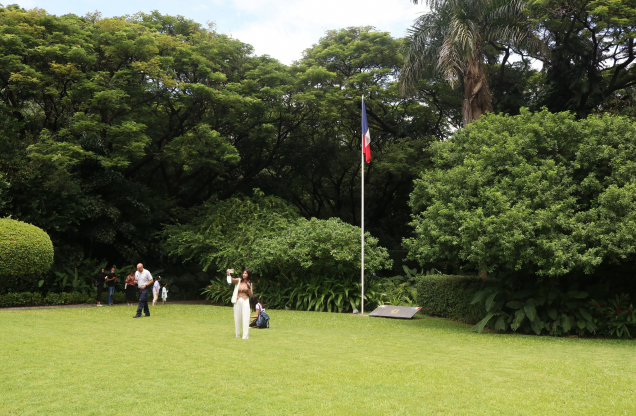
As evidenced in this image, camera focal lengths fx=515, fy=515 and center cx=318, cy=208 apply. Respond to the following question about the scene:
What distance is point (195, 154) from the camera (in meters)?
22.2

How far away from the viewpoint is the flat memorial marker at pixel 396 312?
16.0 metres

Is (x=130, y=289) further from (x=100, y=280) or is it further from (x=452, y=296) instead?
(x=452, y=296)

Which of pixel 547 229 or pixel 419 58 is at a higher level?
pixel 419 58

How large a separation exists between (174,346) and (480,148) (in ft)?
30.6

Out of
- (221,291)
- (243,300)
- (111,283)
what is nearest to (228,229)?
(221,291)

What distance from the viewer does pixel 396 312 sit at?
16.3 meters

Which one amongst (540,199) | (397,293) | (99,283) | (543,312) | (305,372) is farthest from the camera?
(99,283)

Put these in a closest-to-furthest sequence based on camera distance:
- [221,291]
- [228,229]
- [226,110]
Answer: [221,291]
[228,229]
[226,110]

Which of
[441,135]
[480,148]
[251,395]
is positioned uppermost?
[441,135]

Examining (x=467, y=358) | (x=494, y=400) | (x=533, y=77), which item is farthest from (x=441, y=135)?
(x=494, y=400)

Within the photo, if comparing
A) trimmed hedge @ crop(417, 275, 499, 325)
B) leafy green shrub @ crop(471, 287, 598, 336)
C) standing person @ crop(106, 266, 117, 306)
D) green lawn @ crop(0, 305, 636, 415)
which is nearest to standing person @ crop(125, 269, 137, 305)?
standing person @ crop(106, 266, 117, 306)

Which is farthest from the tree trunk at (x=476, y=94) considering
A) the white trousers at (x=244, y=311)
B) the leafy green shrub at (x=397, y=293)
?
the white trousers at (x=244, y=311)

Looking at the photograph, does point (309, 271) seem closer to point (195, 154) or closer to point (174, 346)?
point (195, 154)

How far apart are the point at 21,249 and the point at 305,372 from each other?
13.4 metres
